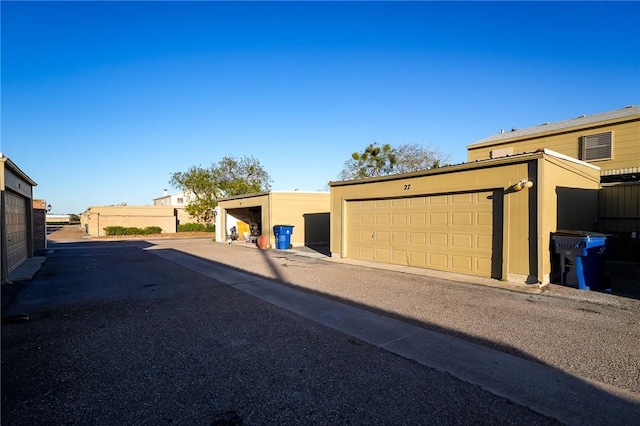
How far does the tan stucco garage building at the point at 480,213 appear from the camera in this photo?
305 inches

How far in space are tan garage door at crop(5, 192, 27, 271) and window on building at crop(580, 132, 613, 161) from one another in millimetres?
20140

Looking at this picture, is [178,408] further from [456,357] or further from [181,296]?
[181,296]

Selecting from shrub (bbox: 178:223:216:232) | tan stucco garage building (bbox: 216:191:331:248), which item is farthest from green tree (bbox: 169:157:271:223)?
tan stucco garage building (bbox: 216:191:331:248)

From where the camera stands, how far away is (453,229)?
30.4 feet

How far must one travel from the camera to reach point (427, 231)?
997 cm

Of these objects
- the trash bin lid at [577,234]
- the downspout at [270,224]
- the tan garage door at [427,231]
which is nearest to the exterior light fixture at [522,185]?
the tan garage door at [427,231]

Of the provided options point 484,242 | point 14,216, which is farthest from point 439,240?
point 14,216

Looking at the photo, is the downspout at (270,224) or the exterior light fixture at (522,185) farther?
the downspout at (270,224)

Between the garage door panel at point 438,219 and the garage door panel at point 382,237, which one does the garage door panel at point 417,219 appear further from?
the garage door panel at point 382,237

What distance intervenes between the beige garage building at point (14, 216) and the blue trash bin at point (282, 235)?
405 inches

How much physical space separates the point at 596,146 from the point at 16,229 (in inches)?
851

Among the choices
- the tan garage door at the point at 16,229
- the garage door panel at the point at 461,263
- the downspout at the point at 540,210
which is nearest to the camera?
the downspout at the point at 540,210

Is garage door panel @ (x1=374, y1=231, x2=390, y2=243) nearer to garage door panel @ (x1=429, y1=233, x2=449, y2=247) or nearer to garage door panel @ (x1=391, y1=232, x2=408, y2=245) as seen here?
garage door panel @ (x1=391, y1=232, x2=408, y2=245)

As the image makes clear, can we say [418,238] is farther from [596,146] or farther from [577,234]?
[596,146]
